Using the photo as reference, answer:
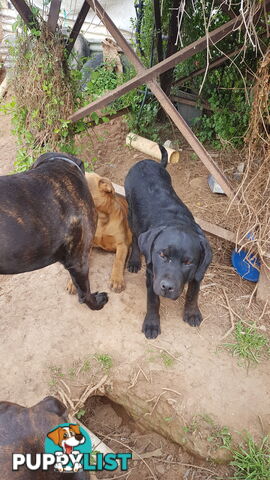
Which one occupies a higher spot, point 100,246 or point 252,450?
point 100,246

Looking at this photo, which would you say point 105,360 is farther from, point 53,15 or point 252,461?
point 53,15

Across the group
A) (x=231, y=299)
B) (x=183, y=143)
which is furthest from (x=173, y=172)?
(x=231, y=299)

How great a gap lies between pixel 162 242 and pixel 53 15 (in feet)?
10.9

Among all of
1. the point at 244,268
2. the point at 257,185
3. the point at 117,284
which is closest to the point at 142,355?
the point at 117,284

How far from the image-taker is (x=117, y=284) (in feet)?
14.7

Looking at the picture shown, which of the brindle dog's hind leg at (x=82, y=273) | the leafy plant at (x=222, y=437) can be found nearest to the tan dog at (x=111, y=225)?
the brindle dog's hind leg at (x=82, y=273)

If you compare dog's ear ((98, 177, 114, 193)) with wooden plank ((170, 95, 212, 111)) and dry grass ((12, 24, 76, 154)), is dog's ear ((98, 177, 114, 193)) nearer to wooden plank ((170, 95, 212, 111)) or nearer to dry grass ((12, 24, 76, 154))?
dry grass ((12, 24, 76, 154))

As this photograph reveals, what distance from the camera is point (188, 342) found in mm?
3990

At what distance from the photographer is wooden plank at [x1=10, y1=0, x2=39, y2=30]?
4.62 metres

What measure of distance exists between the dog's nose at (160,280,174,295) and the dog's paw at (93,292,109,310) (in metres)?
1.14

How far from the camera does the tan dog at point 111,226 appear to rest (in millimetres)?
4453

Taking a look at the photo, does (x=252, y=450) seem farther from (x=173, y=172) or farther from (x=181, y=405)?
(x=173, y=172)

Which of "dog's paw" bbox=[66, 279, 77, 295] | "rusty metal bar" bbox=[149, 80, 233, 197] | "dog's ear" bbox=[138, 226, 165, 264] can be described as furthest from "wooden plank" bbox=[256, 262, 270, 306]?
"dog's paw" bbox=[66, 279, 77, 295]

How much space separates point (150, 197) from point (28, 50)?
2716 millimetres
